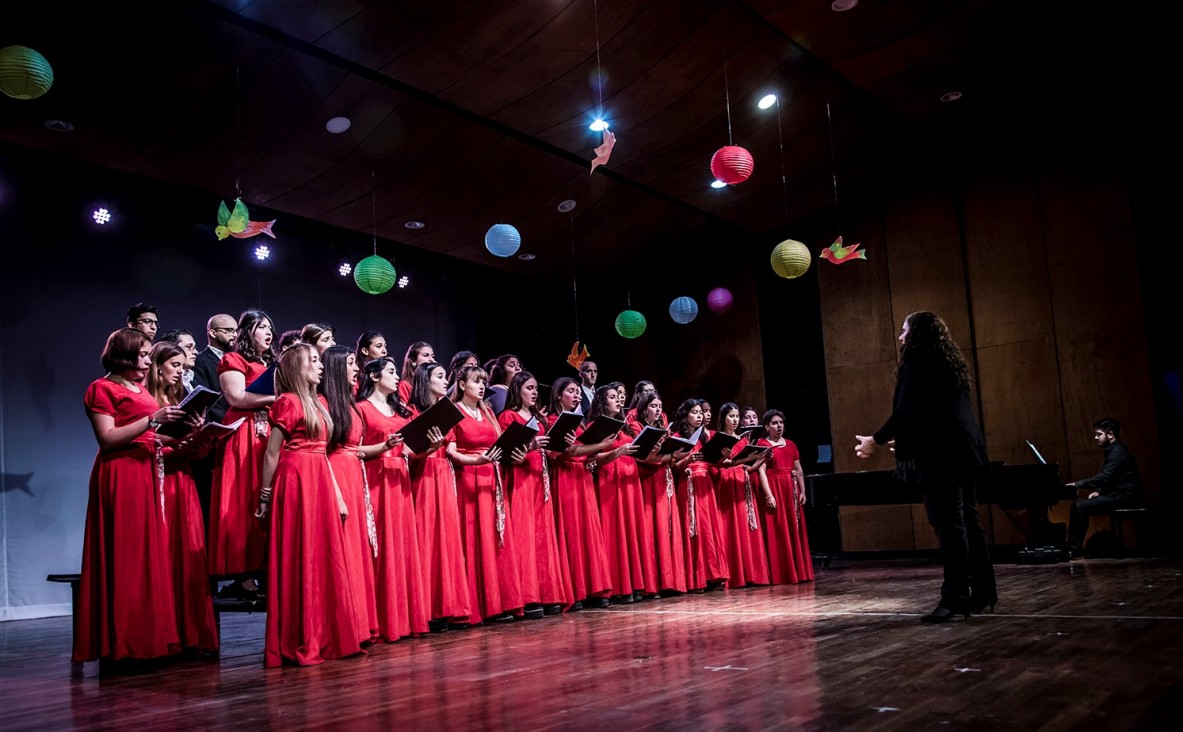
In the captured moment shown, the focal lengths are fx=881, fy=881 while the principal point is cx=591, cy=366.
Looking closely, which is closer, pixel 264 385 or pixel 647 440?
pixel 264 385

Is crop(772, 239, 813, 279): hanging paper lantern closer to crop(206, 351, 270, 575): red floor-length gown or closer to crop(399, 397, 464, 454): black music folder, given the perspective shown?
crop(399, 397, 464, 454): black music folder

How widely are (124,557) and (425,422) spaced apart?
4.38 ft

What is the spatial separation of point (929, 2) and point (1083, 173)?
301 cm

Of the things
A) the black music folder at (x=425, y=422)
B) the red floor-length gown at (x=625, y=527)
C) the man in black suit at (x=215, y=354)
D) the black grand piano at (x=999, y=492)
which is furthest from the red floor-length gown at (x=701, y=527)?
the man in black suit at (x=215, y=354)

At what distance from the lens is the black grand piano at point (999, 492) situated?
7156 mm

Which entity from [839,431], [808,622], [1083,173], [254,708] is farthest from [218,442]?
[1083,173]

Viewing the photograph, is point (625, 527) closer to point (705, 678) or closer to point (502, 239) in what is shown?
point (502, 239)

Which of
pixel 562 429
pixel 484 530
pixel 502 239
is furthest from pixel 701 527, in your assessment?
pixel 502 239

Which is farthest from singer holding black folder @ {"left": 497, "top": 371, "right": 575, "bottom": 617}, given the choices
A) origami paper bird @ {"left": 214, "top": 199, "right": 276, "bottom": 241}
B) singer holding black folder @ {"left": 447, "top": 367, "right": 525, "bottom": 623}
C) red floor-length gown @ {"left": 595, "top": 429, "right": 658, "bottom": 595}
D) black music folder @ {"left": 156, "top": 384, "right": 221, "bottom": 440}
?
origami paper bird @ {"left": 214, "top": 199, "right": 276, "bottom": 241}

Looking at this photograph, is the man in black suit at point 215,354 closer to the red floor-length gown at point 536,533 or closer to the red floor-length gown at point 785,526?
the red floor-length gown at point 536,533

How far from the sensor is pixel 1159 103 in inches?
317

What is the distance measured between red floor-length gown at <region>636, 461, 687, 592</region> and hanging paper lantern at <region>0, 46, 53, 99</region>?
163 inches

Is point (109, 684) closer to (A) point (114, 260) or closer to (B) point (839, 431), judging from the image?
(A) point (114, 260)

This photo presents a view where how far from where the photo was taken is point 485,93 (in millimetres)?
6848
